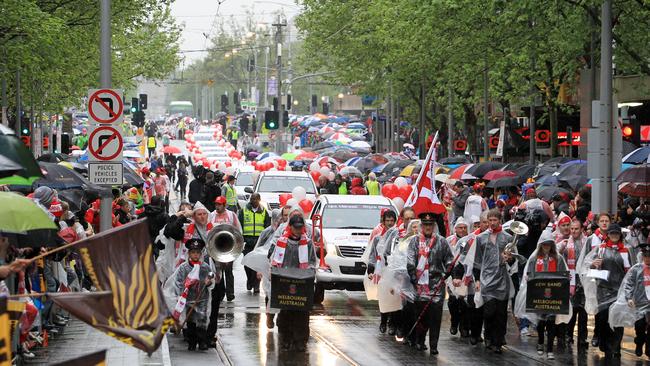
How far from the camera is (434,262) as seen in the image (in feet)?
57.3

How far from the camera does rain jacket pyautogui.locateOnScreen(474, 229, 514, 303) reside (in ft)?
57.7

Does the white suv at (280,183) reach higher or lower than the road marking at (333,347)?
higher

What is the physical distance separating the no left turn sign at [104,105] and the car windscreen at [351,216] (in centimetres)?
617

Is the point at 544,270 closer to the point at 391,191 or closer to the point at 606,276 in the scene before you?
the point at 606,276

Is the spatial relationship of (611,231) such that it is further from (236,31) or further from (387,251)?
(236,31)

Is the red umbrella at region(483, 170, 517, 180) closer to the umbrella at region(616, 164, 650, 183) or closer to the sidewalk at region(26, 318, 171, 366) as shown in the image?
the umbrella at region(616, 164, 650, 183)

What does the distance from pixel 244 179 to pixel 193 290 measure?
25217mm

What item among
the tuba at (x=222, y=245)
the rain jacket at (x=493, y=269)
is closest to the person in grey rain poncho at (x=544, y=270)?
the rain jacket at (x=493, y=269)

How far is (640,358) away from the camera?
55.9ft

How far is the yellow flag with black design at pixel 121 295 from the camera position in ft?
24.7

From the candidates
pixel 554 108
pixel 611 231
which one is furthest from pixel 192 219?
pixel 554 108

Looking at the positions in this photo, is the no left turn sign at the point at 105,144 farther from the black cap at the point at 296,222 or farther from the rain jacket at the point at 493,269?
the rain jacket at the point at 493,269

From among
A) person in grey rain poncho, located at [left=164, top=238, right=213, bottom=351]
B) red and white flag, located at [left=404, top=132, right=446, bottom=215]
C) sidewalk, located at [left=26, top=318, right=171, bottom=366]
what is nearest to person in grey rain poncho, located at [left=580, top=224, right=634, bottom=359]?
person in grey rain poncho, located at [left=164, top=238, right=213, bottom=351]

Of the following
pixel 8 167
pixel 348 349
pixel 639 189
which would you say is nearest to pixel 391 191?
pixel 639 189
